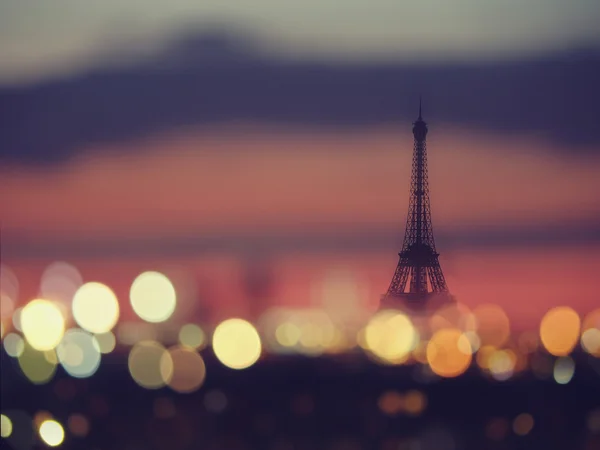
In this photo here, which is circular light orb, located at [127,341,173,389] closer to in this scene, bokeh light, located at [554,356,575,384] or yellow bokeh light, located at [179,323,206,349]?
yellow bokeh light, located at [179,323,206,349]

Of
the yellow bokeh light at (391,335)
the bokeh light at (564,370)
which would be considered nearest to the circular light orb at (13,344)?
the yellow bokeh light at (391,335)

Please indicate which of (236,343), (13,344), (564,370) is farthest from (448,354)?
(13,344)

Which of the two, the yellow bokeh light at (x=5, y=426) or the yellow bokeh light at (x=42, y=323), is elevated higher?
the yellow bokeh light at (x=42, y=323)

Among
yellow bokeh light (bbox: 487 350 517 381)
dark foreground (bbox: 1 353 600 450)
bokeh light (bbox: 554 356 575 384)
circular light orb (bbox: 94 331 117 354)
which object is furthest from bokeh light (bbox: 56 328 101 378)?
bokeh light (bbox: 554 356 575 384)

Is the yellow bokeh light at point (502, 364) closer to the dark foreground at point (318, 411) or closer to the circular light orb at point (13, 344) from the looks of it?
the dark foreground at point (318, 411)

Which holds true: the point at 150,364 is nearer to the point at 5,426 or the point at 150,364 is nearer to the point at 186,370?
the point at 186,370

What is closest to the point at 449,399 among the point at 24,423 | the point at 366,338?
the point at 24,423
